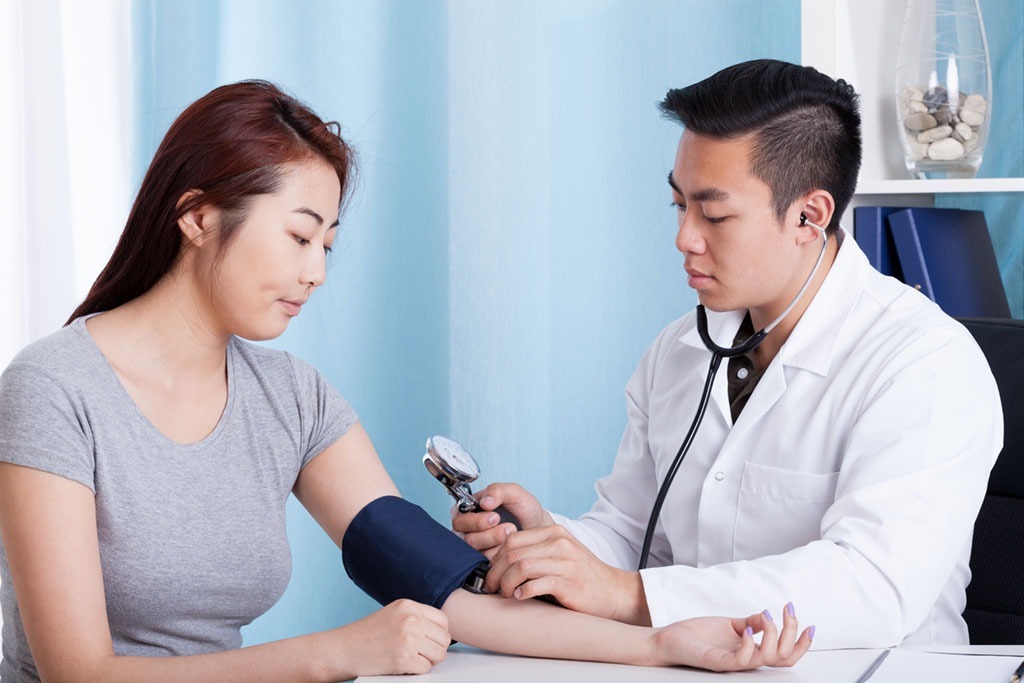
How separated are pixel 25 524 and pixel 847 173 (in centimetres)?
108

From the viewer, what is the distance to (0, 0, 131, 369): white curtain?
7.14 feet

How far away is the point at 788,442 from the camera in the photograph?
4.69ft

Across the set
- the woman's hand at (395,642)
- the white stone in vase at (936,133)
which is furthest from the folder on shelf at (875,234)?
the woman's hand at (395,642)

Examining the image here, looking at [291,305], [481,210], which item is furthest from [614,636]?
[481,210]

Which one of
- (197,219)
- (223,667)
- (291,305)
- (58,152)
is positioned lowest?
(223,667)

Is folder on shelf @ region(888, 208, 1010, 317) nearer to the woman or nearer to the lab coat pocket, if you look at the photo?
the lab coat pocket

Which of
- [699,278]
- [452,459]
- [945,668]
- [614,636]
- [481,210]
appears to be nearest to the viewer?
[945,668]

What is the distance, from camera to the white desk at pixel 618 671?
107 centimetres

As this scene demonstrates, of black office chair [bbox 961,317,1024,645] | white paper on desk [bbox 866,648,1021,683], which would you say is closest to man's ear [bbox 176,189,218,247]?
white paper on desk [bbox 866,648,1021,683]

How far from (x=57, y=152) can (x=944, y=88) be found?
1593 millimetres

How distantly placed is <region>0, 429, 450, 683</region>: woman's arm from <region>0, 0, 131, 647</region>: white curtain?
1.06 m

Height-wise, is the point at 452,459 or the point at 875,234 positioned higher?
the point at 875,234

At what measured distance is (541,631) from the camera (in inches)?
47.8

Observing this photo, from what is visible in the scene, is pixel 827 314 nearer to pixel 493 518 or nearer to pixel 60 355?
pixel 493 518
